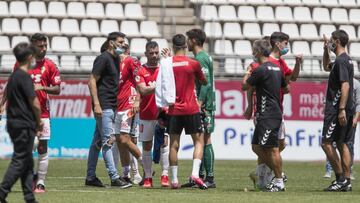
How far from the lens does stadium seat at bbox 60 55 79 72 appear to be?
29234mm

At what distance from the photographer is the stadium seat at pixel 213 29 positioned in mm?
33438

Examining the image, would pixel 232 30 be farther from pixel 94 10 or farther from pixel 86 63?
pixel 86 63

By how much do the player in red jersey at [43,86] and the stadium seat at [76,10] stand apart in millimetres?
16708

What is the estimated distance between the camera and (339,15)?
118 feet

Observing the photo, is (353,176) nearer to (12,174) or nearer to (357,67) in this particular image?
(357,67)

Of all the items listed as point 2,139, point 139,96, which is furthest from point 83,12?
point 139,96

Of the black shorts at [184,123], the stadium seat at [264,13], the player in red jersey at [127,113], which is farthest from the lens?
the stadium seat at [264,13]

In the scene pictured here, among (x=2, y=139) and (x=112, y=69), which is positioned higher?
(x=112, y=69)

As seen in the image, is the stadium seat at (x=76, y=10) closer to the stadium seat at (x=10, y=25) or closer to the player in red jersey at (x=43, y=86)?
the stadium seat at (x=10, y=25)

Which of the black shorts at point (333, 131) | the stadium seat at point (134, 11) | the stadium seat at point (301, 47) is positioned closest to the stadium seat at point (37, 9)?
the stadium seat at point (134, 11)

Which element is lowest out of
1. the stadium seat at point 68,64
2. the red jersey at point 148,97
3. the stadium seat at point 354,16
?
the red jersey at point 148,97

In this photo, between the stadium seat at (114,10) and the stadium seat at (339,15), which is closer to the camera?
the stadium seat at (114,10)

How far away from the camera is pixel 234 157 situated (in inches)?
1145

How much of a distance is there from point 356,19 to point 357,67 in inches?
184
